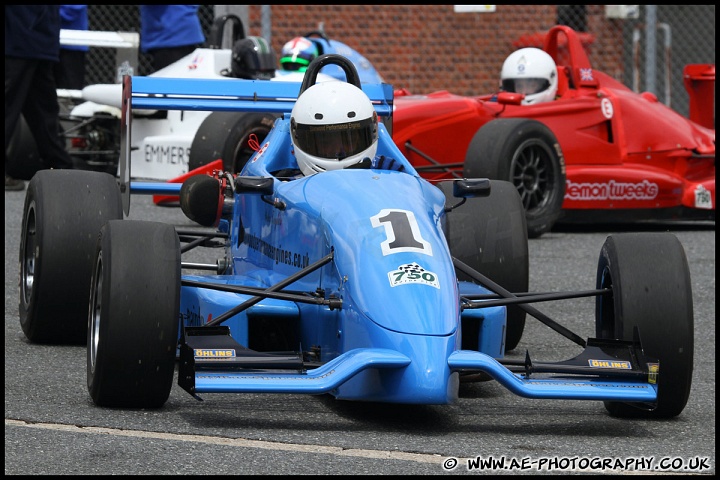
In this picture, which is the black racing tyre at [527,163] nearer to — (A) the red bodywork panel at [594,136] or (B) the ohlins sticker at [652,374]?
(A) the red bodywork panel at [594,136]

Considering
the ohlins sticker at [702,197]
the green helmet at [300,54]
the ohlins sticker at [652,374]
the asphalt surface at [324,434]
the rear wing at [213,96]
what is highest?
the green helmet at [300,54]

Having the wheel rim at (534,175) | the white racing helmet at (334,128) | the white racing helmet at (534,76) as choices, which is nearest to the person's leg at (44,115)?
the white racing helmet at (534,76)

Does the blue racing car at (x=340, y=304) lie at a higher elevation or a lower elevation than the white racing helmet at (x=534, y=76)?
lower

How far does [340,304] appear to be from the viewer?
499 centimetres

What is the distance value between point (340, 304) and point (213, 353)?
0.52 meters

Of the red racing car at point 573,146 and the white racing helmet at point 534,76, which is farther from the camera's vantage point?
the white racing helmet at point 534,76

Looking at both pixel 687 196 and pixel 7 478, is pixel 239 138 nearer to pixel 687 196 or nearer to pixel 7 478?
pixel 687 196

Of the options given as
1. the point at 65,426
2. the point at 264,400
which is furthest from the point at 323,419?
the point at 65,426

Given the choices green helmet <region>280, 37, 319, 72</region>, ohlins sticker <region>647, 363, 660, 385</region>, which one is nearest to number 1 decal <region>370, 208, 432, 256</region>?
ohlins sticker <region>647, 363, 660, 385</region>

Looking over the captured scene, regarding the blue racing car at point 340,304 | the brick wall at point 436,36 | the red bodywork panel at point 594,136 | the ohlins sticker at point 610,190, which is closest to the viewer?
the blue racing car at point 340,304

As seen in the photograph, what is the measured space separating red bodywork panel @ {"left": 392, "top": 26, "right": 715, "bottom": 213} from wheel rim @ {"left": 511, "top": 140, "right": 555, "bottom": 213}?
50 cm

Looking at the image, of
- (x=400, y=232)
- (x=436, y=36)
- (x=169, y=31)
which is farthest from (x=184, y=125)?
(x=400, y=232)

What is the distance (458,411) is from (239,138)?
5320 millimetres

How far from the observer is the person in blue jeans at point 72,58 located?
550 inches
